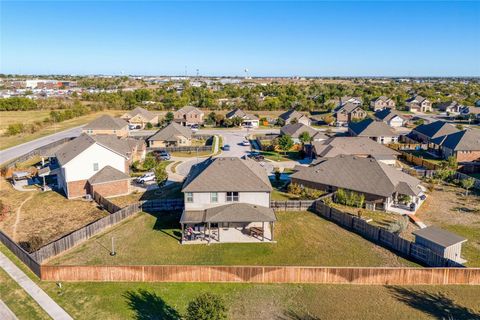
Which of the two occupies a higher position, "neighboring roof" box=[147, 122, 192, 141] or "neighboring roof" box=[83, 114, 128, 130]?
"neighboring roof" box=[83, 114, 128, 130]

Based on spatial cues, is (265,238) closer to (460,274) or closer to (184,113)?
(460,274)

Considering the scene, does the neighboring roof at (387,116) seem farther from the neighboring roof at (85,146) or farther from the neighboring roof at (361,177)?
the neighboring roof at (85,146)

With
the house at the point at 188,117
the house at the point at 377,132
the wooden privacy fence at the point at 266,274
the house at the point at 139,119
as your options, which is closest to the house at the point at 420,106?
the house at the point at 377,132

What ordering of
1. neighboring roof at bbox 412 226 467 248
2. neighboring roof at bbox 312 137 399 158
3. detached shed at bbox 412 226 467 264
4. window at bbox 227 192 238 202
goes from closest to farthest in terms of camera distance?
detached shed at bbox 412 226 467 264
neighboring roof at bbox 412 226 467 248
window at bbox 227 192 238 202
neighboring roof at bbox 312 137 399 158

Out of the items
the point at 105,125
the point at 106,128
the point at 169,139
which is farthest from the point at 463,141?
the point at 105,125

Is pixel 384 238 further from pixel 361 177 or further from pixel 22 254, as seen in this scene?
pixel 22 254

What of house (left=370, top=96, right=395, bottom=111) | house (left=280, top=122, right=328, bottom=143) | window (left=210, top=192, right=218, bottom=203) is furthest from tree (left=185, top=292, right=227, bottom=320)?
house (left=370, top=96, right=395, bottom=111)

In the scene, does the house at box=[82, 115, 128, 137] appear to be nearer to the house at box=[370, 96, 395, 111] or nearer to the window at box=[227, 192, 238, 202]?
the window at box=[227, 192, 238, 202]
